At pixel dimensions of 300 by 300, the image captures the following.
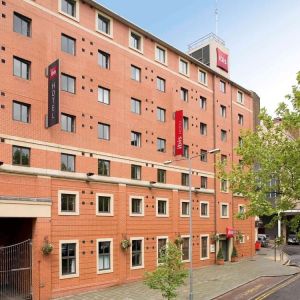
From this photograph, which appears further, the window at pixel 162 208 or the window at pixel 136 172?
the window at pixel 162 208

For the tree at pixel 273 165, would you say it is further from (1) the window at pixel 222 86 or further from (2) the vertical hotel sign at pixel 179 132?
(1) the window at pixel 222 86

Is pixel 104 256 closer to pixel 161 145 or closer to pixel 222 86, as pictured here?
pixel 161 145

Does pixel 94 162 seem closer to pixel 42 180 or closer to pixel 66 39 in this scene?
pixel 42 180

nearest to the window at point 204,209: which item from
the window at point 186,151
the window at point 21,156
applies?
the window at point 186,151

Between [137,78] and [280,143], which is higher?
[137,78]

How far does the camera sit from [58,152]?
30719 millimetres

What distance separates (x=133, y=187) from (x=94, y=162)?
501cm

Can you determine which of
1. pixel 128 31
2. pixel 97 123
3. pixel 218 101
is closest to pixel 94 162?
pixel 97 123

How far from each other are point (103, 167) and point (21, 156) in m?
7.65

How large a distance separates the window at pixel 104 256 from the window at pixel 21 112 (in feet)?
35.5

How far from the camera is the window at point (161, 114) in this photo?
133 feet

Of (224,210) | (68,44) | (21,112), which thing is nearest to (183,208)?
(224,210)

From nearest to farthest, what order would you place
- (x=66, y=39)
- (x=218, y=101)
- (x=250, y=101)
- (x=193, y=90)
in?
(x=66, y=39), (x=193, y=90), (x=218, y=101), (x=250, y=101)

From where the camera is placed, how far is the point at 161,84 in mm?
41406
